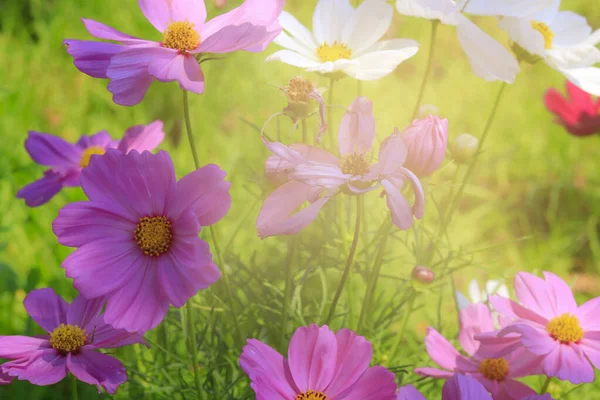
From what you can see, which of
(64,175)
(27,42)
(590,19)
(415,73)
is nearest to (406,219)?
(64,175)

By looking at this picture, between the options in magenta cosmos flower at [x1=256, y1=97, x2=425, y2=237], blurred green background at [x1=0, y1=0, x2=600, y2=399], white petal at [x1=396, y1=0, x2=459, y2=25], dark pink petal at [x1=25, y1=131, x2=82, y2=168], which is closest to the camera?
magenta cosmos flower at [x1=256, y1=97, x2=425, y2=237]

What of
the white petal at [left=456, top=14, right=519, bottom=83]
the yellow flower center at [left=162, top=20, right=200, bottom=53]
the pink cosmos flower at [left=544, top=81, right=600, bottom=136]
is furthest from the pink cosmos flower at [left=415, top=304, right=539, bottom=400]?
the pink cosmos flower at [left=544, top=81, right=600, bottom=136]

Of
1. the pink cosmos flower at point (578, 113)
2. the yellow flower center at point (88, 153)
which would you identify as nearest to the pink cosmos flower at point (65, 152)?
the yellow flower center at point (88, 153)

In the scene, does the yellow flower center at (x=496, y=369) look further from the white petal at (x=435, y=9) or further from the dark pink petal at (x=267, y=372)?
the white petal at (x=435, y=9)

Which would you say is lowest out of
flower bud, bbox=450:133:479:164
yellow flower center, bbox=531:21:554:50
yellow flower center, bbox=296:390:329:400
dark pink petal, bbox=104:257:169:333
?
yellow flower center, bbox=296:390:329:400

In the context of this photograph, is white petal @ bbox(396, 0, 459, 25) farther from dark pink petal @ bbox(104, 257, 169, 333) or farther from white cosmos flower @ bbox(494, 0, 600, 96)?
dark pink petal @ bbox(104, 257, 169, 333)

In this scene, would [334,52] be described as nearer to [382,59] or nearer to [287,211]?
[382,59]

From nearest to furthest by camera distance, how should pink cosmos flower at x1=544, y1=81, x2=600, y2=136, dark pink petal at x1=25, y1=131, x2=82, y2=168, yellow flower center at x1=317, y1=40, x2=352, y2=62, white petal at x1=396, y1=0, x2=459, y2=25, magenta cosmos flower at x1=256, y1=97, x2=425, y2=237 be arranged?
magenta cosmos flower at x1=256, y1=97, x2=425, y2=237 → white petal at x1=396, y1=0, x2=459, y2=25 → yellow flower center at x1=317, y1=40, x2=352, y2=62 → dark pink petal at x1=25, y1=131, x2=82, y2=168 → pink cosmos flower at x1=544, y1=81, x2=600, y2=136
